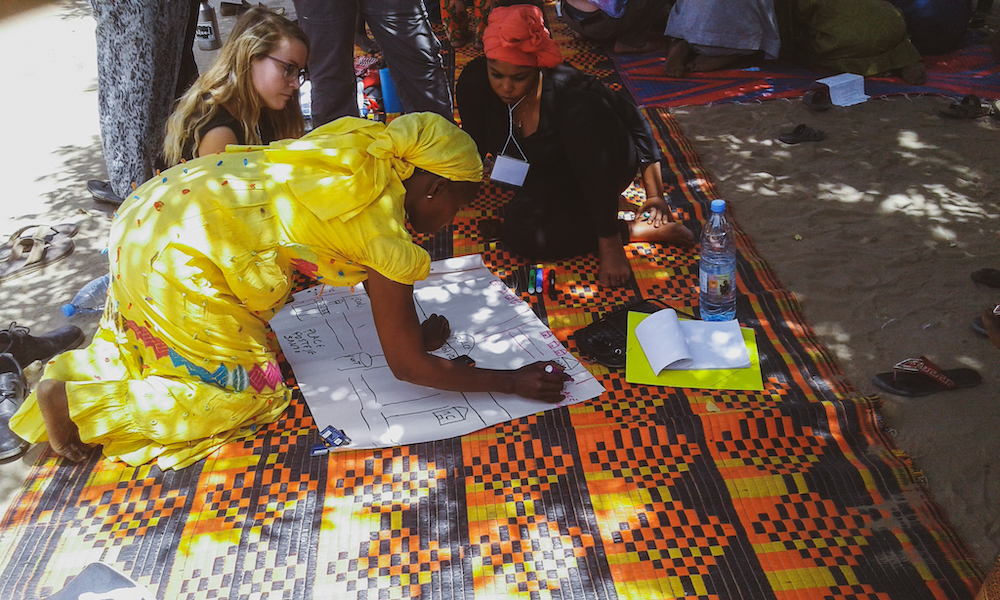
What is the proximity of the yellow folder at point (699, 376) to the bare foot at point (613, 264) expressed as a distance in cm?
53

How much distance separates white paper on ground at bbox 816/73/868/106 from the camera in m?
4.86

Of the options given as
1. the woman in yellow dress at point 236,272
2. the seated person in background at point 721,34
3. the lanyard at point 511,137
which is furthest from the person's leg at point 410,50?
the seated person in background at point 721,34

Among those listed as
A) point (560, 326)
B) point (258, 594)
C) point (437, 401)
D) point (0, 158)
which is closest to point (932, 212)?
point (560, 326)

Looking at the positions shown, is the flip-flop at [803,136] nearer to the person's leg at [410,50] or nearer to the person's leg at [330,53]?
the person's leg at [410,50]

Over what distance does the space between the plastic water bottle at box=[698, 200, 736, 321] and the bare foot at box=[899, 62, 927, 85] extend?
9.50ft

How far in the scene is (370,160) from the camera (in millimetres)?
2219

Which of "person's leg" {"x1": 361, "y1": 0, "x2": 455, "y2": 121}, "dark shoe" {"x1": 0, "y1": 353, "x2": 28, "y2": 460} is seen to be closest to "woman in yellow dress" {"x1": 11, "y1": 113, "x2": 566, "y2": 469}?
"dark shoe" {"x1": 0, "y1": 353, "x2": 28, "y2": 460}

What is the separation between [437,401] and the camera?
2.62 meters

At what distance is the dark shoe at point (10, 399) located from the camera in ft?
8.29

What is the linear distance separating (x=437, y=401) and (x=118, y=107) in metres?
2.41

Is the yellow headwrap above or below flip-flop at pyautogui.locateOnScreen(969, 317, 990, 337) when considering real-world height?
above

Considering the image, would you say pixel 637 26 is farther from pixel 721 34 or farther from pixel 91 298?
pixel 91 298

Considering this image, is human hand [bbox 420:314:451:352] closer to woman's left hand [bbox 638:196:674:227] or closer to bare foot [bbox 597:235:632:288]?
bare foot [bbox 597:235:632:288]

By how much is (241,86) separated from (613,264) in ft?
5.41
